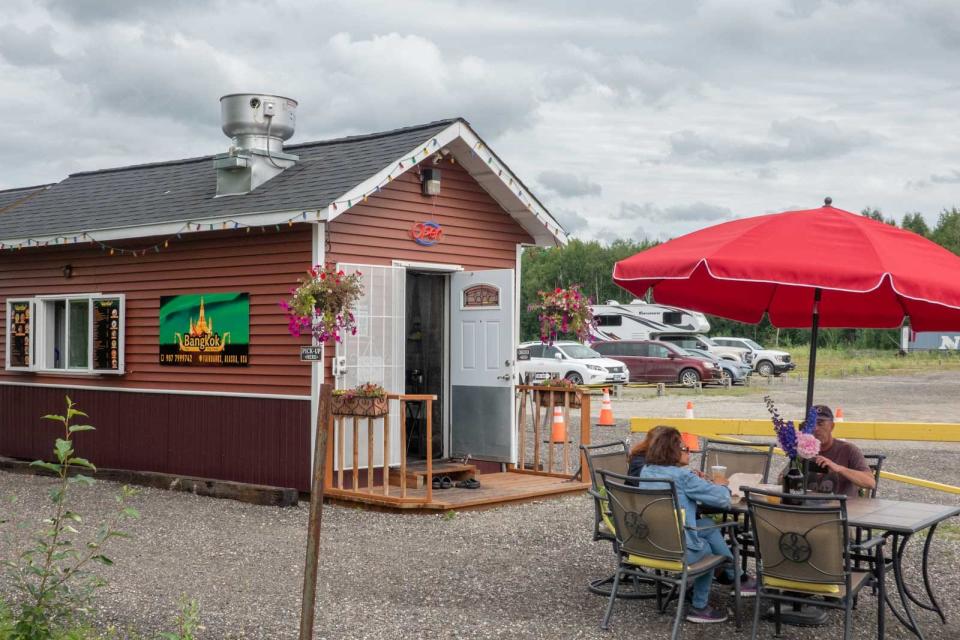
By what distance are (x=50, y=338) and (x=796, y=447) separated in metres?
10.0

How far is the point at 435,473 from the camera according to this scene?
34.9ft

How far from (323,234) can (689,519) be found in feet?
16.7

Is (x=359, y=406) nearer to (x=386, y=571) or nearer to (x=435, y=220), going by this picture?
(x=386, y=571)

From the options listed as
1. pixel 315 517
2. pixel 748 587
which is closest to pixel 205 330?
pixel 748 587

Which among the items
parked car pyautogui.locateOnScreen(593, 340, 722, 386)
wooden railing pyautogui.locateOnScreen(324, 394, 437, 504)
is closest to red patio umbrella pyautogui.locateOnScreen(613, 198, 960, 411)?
wooden railing pyautogui.locateOnScreen(324, 394, 437, 504)

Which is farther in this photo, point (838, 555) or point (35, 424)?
point (35, 424)

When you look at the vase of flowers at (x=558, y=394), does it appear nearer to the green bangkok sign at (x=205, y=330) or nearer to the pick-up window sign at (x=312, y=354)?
the pick-up window sign at (x=312, y=354)

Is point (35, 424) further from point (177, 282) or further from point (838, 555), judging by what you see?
point (838, 555)

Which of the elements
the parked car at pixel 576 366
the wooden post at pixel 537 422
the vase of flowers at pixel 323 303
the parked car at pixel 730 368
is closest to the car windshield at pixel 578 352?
the parked car at pixel 576 366

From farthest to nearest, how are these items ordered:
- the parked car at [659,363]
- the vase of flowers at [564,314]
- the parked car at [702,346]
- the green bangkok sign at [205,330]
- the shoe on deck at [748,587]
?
the parked car at [702,346]
the parked car at [659,363]
the vase of flowers at [564,314]
the green bangkok sign at [205,330]
the shoe on deck at [748,587]

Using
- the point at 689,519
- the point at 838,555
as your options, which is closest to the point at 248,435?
the point at 689,519

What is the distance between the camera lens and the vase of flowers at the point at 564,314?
11516 millimetres

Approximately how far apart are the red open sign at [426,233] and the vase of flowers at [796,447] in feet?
18.2

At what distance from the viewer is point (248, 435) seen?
10812 mm
